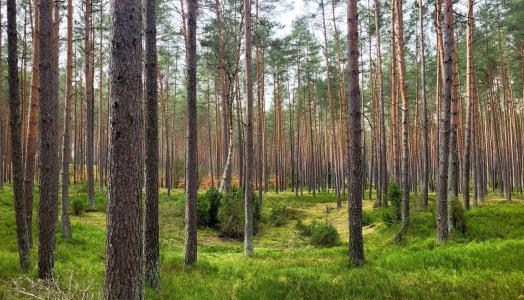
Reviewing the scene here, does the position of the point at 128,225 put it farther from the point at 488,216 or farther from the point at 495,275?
the point at 488,216

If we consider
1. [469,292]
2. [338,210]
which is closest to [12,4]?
[469,292]

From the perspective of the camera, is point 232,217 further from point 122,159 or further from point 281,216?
point 122,159

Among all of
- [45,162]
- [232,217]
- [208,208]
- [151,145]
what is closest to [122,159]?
[151,145]

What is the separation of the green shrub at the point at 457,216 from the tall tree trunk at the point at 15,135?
11.3 metres

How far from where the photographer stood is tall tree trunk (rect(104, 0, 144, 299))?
11.3ft

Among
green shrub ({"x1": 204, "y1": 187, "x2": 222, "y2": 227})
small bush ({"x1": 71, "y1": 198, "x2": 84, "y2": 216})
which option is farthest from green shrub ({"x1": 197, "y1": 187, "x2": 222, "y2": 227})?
small bush ({"x1": 71, "y1": 198, "x2": 84, "y2": 216})

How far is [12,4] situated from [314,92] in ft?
98.4

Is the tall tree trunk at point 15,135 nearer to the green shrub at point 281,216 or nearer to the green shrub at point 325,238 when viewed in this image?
the green shrub at point 325,238

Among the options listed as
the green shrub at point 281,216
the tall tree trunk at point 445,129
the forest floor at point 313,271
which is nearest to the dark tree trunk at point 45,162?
the forest floor at point 313,271

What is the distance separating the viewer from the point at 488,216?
13.4 m

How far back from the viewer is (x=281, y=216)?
701 inches

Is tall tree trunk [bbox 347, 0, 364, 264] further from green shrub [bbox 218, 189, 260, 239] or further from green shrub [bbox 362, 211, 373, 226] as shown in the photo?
green shrub [bbox 362, 211, 373, 226]

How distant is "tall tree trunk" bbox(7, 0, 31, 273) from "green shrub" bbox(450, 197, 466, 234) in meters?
11.3

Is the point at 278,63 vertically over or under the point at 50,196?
over
